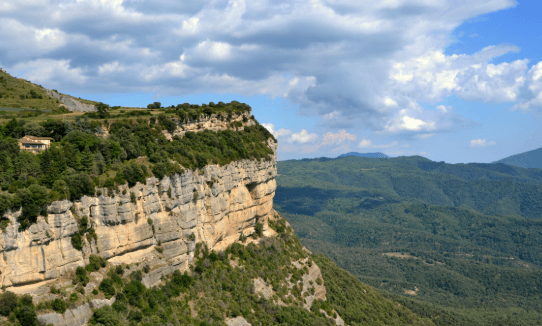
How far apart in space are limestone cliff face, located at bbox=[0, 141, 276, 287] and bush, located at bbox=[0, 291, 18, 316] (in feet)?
4.04

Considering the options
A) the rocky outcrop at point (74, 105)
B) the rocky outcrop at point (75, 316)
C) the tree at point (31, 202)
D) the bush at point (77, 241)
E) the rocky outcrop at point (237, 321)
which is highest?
the rocky outcrop at point (74, 105)

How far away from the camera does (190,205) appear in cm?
5634

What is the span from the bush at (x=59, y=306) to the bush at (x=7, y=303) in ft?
11.3

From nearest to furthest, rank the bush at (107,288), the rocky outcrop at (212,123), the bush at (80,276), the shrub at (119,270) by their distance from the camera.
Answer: the bush at (80,276) < the bush at (107,288) < the shrub at (119,270) < the rocky outcrop at (212,123)

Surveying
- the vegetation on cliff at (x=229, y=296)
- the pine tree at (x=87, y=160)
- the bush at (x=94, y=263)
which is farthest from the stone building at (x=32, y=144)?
the vegetation on cliff at (x=229, y=296)

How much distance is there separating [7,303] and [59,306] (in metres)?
4.46

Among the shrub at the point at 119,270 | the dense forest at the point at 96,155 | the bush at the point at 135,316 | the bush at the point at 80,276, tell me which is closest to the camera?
the dense forest at the point at 96,155

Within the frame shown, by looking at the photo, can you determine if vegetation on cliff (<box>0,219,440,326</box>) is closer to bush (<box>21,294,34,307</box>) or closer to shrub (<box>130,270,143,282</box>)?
shrub (<box>130,270,143,282</box>)

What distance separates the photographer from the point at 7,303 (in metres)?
34.2

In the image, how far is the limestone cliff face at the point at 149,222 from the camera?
3666 centimetres

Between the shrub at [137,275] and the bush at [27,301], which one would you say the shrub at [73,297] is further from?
the shrub at [137,275]

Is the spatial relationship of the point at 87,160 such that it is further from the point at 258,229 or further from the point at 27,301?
the point at 258,229

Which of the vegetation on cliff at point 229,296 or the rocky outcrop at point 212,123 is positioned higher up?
the rocky outcrop at point 212,123

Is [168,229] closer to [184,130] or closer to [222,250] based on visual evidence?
[222,250]
